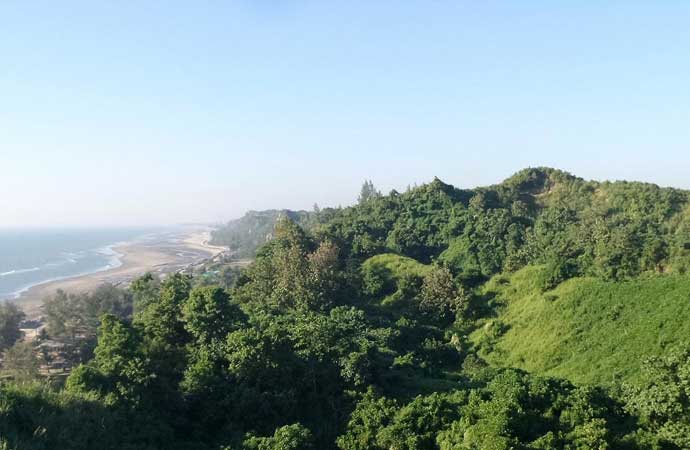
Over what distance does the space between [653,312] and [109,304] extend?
1726 inches

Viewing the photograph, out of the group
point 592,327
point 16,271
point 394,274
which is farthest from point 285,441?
point 16,271

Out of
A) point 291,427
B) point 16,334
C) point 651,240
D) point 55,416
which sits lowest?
point 16,334

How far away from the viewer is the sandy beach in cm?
6097

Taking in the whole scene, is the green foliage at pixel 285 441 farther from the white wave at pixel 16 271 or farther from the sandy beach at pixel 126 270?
the white wave at pixel 16 271

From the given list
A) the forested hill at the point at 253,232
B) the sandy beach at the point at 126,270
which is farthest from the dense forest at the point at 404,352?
the forested hill at the point at 253,232

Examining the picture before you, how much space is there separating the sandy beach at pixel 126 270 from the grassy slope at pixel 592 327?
1789 inches

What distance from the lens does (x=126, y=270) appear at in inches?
3339

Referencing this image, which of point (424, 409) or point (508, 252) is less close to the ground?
point (508, 252)

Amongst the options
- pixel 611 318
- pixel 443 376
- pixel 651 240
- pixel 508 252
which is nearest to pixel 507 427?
pixel 443 376

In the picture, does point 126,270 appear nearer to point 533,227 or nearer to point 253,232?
point 253,232

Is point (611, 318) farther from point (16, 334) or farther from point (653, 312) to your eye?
point (16, 334)

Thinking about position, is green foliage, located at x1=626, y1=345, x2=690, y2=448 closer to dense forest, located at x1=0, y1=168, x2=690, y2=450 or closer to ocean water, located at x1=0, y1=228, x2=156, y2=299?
dense forest, located at x1=0, y1=168, x2=690, y2=450

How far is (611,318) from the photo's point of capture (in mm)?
23766

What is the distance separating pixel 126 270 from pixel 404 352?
72.2 metres
